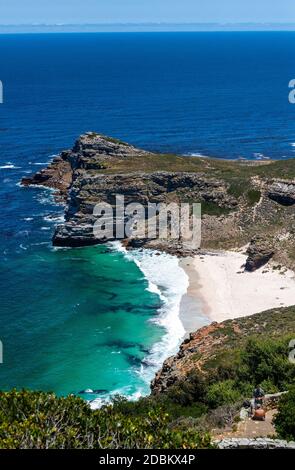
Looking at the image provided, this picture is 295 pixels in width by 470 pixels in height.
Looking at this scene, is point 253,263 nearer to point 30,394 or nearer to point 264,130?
point 30,394

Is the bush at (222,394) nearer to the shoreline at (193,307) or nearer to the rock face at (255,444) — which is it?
the rock face at (255,444)

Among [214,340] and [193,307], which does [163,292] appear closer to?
[193,307]

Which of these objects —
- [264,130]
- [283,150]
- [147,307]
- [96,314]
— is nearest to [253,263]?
[147,307]

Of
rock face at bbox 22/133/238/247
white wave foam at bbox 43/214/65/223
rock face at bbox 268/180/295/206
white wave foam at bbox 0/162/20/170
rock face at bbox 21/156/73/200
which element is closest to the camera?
rock face at bbox 22/133/238/247

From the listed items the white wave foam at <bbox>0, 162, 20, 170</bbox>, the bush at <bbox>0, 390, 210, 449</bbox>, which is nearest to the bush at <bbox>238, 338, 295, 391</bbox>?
the bush at <bbox>0, 390, 210, 449</bbox>

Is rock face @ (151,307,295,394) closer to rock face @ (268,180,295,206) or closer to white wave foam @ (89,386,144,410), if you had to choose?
white wave foam @ (89,386,144,410)

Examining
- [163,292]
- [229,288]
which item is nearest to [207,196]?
[229,288]
